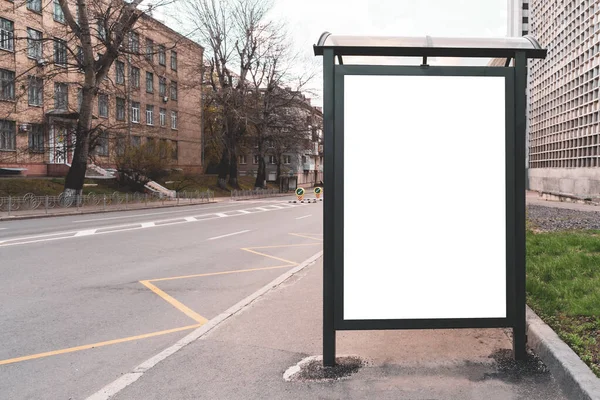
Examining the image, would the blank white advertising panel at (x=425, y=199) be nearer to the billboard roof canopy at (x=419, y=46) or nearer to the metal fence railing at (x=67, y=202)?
the billboard roof canopy at (x=419, y=46)

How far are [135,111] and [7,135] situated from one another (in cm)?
1591

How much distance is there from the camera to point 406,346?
15.6ft

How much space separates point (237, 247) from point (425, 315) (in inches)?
331

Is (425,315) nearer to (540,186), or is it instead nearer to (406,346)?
(406,346)

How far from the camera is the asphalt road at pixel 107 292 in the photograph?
176 inches

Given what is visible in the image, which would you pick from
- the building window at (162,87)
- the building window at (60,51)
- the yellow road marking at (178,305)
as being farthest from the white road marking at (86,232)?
the building window at (162,87)

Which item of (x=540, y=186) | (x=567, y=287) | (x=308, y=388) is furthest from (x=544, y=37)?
(x=308, y=388)

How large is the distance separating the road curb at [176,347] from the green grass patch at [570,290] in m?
3.27

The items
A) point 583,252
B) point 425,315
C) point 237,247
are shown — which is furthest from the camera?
point 237,247

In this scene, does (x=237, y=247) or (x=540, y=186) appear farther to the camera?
(x=540, y=186)

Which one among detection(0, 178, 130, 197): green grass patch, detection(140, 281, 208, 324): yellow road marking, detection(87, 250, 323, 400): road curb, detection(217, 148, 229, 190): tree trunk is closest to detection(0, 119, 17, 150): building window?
detection(0, 178, 130, 197): green grass patch

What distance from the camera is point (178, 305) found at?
6.64m

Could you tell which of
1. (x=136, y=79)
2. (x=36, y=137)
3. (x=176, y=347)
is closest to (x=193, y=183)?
(x=136, y=79)

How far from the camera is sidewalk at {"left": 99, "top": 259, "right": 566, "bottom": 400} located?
3.76 metres
